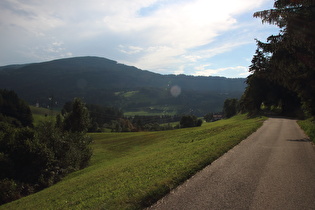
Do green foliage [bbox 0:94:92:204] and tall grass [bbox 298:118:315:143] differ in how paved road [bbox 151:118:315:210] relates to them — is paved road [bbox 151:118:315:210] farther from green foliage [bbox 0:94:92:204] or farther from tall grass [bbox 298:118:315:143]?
green foliage [bbox 0:94:92:204]

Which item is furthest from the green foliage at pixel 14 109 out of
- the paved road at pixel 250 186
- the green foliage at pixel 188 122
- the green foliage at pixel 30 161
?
the paved road at pixel 250 186

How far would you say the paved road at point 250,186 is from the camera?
6.66 m

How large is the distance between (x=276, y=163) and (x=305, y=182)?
2777 millimetres

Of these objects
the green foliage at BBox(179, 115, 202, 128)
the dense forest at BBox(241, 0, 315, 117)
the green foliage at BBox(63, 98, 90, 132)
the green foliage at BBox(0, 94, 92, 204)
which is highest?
the dense forest at BBox(241, 0, 315, 117)

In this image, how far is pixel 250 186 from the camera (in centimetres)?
798

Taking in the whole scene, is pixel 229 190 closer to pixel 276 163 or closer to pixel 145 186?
pixel 145 186

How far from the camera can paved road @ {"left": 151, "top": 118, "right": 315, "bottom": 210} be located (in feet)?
21.9

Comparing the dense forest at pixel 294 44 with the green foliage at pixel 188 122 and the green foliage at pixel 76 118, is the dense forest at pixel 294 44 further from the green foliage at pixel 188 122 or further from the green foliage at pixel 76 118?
the green foliage at pixel 188 122

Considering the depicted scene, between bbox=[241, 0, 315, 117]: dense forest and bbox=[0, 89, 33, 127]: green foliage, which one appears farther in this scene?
bbox=[0, 89, 33, 127]: green foliage

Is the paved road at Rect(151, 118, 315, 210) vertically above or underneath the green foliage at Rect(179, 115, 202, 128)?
above

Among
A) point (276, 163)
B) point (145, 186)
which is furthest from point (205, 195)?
point (276, 163)

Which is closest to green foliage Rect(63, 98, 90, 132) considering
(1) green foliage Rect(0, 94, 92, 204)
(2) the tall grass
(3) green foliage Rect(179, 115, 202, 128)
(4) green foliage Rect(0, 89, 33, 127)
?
(1) green foliage Rect(0, 94, 92, 204)

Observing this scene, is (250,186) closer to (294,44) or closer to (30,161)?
(294,44)

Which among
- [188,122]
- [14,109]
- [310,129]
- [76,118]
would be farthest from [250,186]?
[188,122]
